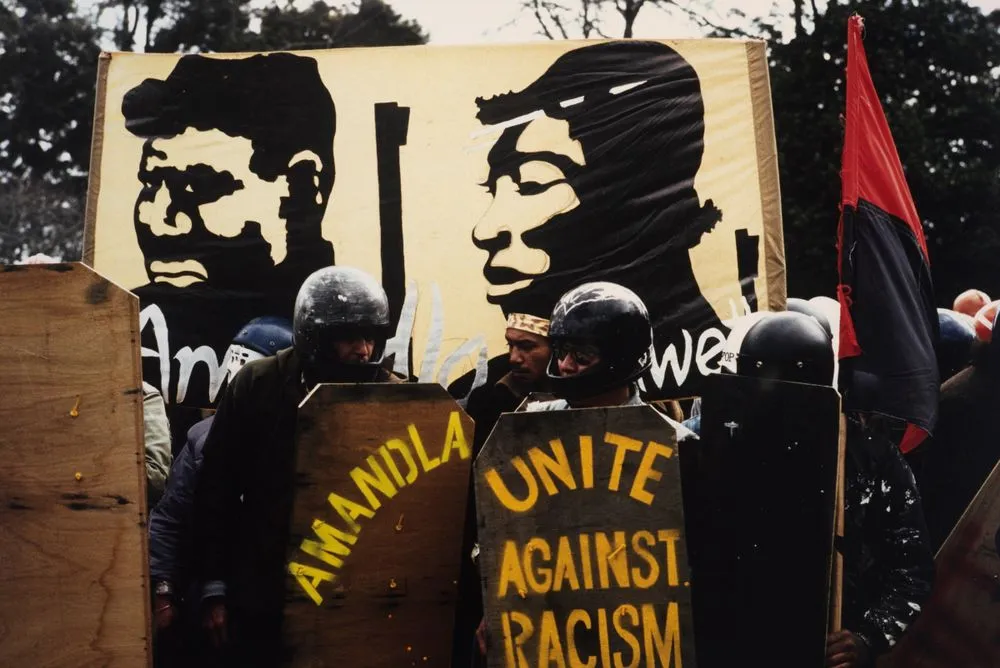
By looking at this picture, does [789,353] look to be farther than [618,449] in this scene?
Yes

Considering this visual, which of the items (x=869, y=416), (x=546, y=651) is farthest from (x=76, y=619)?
(x=869, y=416)

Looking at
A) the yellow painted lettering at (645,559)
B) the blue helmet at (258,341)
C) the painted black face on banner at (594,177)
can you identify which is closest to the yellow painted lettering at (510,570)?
the yellow painted lettering at (645,559)

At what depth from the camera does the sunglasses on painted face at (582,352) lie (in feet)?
10.9

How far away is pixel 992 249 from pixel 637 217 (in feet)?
22.4

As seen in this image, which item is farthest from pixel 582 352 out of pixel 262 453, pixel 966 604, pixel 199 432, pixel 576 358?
pixel 966 604

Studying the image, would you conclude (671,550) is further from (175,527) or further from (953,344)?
(953,344)

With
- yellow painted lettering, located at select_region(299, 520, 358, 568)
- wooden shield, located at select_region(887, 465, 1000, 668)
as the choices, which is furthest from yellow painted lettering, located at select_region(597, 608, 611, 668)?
wooden shield, located at select_region(887, 465, 1000, 668)

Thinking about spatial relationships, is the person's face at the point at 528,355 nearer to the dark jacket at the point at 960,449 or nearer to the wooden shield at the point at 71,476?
the dark jacket at the point at 960,449

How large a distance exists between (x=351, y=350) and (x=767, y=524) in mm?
1303

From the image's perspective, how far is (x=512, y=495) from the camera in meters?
2.74

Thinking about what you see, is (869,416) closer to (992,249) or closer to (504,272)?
(504,272)

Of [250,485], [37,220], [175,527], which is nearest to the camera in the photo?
[250,485]

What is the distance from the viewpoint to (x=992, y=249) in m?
11.0

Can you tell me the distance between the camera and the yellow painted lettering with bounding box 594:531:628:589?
9.00 ft
